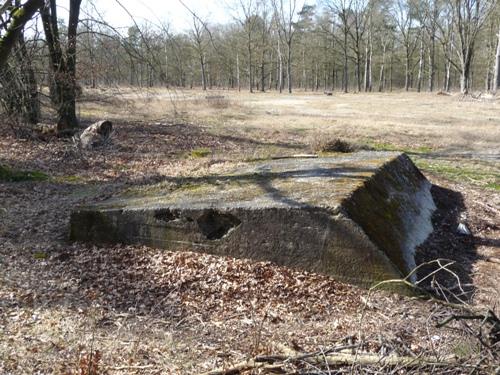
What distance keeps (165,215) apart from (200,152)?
21.6 feet

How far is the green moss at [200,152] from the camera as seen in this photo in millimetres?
12117

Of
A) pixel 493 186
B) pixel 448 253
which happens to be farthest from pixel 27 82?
pixel 493 186

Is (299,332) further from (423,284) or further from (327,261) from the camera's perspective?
(423,284)

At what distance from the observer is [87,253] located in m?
6.11

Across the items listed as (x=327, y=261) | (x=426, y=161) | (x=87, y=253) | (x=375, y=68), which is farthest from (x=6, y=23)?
(x=375, y=68)

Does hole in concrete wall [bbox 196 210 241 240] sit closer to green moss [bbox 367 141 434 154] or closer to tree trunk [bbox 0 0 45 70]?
tree trunk [bbox 0 0 45 70]

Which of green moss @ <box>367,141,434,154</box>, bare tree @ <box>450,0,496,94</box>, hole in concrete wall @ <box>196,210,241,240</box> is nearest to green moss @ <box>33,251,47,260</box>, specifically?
hole in concrete wall @ <box>196,210,241,240</box>

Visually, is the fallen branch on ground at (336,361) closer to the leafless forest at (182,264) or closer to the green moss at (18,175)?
the leafless forest at (182,264)

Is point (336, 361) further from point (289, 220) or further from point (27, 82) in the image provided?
point (27, 82)

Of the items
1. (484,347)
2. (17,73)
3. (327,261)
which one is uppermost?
(17,73)

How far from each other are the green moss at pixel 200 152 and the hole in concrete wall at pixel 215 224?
20.9 ft

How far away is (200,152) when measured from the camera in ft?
40.8

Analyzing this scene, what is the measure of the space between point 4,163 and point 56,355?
25.0ft

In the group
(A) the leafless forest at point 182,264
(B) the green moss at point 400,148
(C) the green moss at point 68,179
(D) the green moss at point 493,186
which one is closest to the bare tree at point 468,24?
(A) the leafless forest at point 182,264
